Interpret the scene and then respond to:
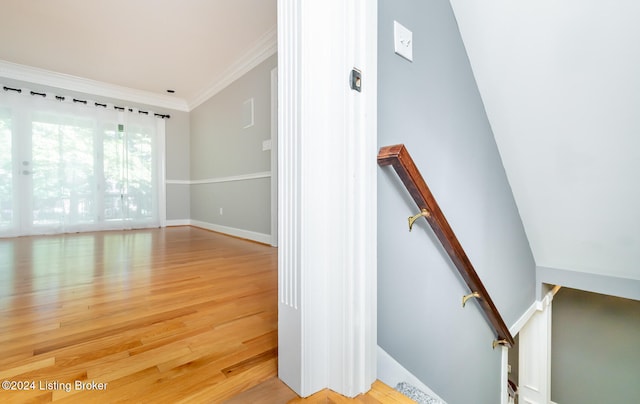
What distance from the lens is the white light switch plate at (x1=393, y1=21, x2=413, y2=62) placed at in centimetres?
96

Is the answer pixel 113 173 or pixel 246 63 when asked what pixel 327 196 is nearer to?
pixel 246 63

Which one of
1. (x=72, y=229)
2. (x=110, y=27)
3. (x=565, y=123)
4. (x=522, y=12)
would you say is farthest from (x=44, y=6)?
(x=565, y=123)

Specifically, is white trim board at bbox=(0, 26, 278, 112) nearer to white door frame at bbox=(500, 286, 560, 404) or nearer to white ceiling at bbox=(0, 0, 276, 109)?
white ceiling at bbox=(0, 0, 276, 109)

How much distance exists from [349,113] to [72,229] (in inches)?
197

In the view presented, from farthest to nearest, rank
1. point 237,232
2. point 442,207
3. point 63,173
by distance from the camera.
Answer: point 63,173, point 237,232, point 442,207

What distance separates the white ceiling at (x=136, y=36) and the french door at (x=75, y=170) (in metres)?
0.70

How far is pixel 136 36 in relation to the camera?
118 inches

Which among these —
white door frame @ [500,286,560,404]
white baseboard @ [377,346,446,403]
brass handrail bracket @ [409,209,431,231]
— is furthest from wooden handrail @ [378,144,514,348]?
white door frame @ [500,286,560,404]

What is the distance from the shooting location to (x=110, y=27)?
282 centimetres

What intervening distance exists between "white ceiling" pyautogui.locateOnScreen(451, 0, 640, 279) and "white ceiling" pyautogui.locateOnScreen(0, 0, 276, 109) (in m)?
2.00

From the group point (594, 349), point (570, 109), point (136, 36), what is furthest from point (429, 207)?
point (594, 349)

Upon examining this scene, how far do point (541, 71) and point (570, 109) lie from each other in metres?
0.30

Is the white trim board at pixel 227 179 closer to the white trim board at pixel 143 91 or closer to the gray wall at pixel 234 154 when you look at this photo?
the gray wall at pixel 234 154

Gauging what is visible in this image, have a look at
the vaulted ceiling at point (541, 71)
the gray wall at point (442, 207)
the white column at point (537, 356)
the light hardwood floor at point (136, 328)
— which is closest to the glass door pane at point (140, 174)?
the vaulted ceiling at point (541, 71)
